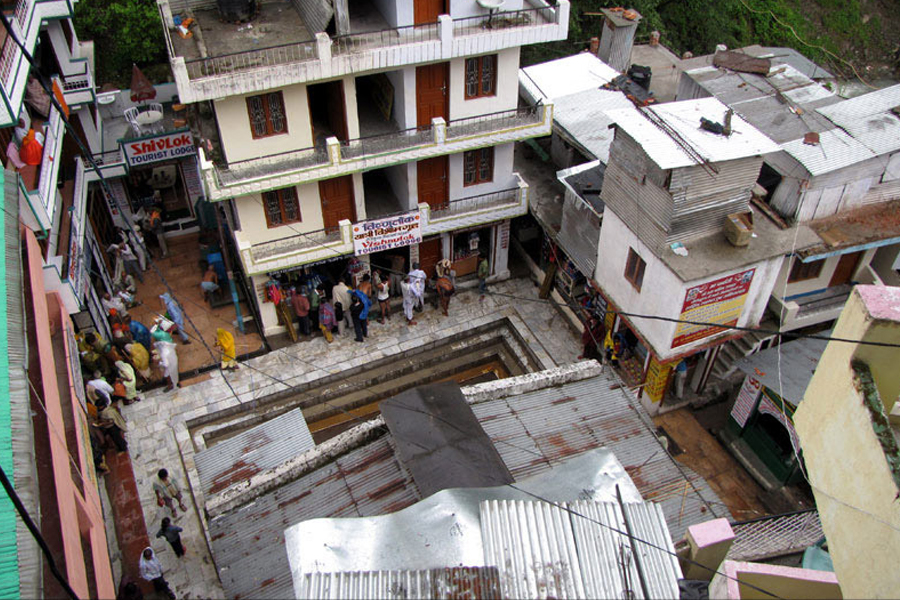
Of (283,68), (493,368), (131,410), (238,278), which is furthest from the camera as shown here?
(238,278)

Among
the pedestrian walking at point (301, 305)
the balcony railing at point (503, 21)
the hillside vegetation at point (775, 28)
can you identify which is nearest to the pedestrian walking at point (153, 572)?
the pedestrian walking at point (301, 305)

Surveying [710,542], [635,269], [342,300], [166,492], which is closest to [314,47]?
[342,300]

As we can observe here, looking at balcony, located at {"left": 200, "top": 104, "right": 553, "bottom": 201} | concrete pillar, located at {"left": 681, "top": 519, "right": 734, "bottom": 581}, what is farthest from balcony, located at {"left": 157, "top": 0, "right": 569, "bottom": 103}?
concrete pillar, located at {"left": 681, "top": 519, "right": 734, "bottom": 581}

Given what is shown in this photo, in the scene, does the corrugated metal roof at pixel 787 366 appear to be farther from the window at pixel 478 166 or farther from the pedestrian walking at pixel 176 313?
the pedestrian walking at pixel 176 313

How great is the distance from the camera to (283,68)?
17.5 metres

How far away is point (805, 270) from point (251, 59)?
15651 millimetres

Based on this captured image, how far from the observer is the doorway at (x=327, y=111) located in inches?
768

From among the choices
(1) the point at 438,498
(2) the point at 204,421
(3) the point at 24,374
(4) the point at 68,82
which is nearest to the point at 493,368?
(2) the point at 204,421

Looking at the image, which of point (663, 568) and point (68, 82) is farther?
point (68, 82)

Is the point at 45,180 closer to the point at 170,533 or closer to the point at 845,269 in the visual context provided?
the point at 170,533

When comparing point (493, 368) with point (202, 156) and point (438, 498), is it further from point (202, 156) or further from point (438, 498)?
point (438, 498)

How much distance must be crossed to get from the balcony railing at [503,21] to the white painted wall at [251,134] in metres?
4.71

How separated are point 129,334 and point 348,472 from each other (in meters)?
10.6

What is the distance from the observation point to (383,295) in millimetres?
21844
